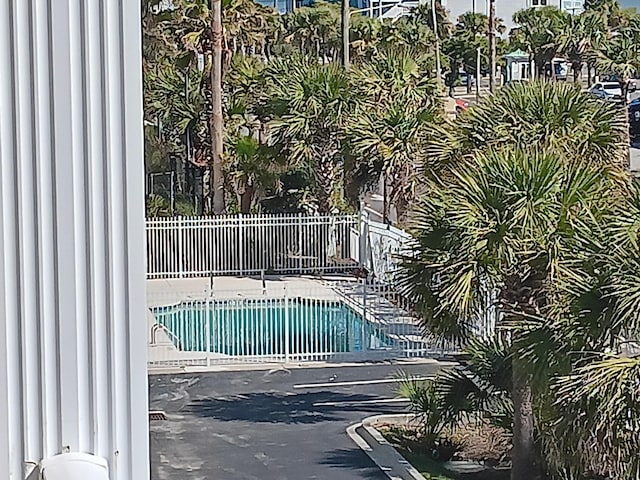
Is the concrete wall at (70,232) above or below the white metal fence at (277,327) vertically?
above

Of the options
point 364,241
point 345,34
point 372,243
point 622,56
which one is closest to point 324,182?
point 364,241

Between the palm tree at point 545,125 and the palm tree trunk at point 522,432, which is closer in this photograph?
the palm tree trunk at point 522,432

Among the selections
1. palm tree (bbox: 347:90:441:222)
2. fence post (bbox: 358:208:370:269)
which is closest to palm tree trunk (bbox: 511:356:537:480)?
palm tree (bbox: 347:90:441:222)

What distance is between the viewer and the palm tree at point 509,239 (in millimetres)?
2461

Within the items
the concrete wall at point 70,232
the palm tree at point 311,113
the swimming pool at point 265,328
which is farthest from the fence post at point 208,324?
the concrete wall at point 70,232

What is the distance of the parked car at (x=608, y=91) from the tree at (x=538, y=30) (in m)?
1.16

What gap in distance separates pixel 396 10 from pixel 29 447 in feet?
23.4

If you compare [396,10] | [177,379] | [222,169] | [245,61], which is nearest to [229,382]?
[177,379]

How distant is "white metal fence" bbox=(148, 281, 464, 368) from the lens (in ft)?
13.1

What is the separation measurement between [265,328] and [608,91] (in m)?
1.83

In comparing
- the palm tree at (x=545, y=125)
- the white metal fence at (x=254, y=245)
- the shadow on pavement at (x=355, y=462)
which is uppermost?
the palm tree at (x=545, y=125)

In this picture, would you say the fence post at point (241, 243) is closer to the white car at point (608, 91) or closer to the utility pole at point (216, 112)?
the utility pole at point (216, 112)

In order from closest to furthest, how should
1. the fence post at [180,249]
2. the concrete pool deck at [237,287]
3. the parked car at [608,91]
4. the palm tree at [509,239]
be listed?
1. the palm tree at [509,239]
2. the parked car at [608,91]
3. the concrete pool deck at [237,287]
4. the fence post at [180,249]

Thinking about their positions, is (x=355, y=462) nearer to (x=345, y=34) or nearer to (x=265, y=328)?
(x=265, y=328)
